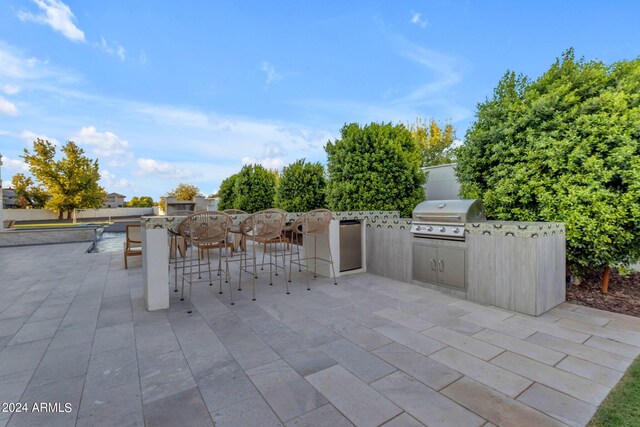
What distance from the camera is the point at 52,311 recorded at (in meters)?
3.17

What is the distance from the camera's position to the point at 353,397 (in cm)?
165

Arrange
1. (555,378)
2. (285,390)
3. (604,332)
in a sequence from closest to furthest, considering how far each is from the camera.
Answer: (285,390), (555,378), (604,332)

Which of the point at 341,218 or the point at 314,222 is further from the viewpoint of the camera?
the point at 341,218

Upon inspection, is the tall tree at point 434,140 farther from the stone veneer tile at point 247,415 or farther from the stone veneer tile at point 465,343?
the stone veneer tile at point 247,415

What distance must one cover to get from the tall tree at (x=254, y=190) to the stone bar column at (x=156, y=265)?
6.21 m

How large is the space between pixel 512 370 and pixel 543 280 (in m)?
1.57

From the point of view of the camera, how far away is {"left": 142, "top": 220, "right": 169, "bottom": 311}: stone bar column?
3113 mm

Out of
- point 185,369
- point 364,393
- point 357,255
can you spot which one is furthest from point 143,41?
point 364,393

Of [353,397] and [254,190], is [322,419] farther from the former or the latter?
[254,190]

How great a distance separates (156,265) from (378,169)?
3.95m

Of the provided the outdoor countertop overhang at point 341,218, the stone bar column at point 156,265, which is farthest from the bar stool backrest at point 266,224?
the stone bar column at point 156,265

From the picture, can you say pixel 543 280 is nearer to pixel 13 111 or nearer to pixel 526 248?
pixel 526 248

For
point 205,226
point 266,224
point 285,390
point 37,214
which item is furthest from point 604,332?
point 37,214

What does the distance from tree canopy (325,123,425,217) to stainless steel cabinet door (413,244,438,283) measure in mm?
1660
